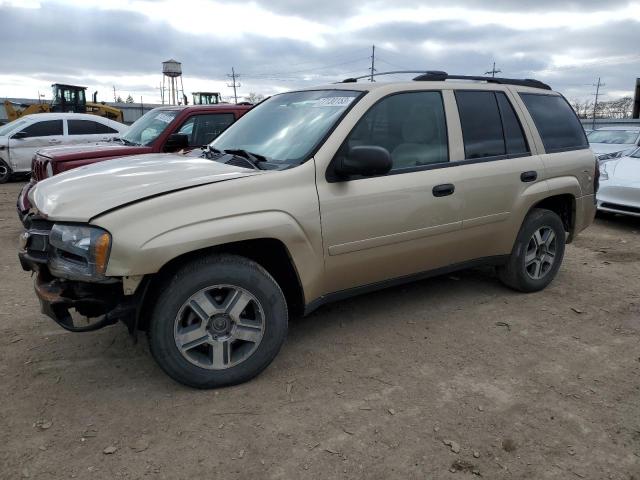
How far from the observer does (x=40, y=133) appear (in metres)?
12.1

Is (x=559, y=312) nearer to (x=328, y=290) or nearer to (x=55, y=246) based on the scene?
(x=328, y=290)

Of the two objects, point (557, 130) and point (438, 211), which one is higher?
point (557, 130)

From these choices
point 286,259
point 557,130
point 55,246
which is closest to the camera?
point 55,246

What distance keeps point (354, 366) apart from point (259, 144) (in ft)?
5.46

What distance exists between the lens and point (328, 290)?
133 inches

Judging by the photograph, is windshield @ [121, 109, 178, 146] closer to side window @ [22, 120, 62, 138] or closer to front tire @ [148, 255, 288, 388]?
front tire @ [148, 255, 288, 388]

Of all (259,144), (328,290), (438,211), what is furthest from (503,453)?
(259,144)

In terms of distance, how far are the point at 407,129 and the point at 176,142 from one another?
359cm

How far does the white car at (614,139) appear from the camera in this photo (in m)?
10.6

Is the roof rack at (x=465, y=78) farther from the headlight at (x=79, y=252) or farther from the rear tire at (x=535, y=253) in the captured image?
the headlight at (x=79, y=252)

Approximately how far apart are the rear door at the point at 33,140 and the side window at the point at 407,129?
10671 mm

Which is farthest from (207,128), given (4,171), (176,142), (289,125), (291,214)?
(4,171)

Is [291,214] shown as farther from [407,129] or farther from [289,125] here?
[407,129]

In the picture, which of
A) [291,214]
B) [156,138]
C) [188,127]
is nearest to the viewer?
[291,214]
